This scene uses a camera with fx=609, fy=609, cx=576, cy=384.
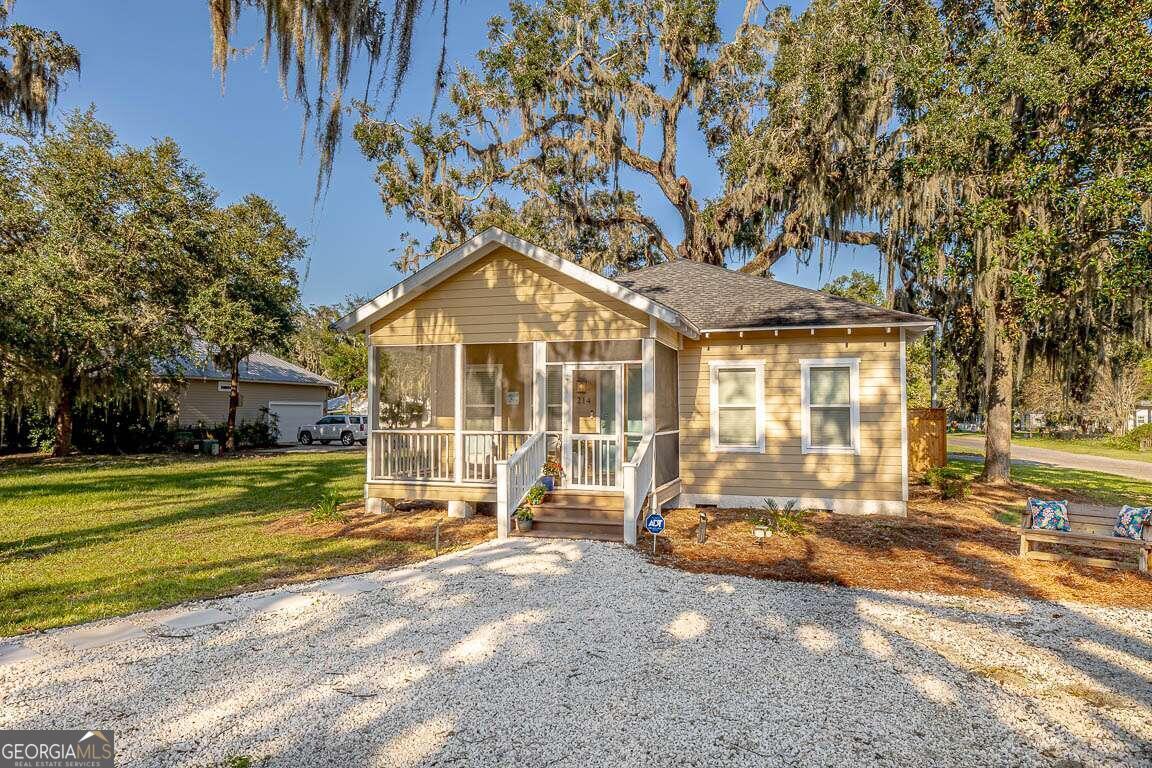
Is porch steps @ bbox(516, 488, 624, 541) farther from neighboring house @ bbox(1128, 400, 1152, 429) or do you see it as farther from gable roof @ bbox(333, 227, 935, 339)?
neighboring house @ bbox(1128, 400, 1152, 429)

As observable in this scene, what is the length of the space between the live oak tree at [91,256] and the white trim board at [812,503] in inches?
624

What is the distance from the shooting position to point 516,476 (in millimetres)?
8445

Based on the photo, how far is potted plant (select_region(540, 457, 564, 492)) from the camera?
8.92 meters

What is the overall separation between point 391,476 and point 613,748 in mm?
7458

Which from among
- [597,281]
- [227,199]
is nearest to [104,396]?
[227,199]

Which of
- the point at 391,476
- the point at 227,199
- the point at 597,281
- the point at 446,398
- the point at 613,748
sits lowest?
the point at 613,748

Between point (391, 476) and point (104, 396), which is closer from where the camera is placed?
point (391, 476)

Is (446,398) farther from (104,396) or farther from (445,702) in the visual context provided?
(104,396)

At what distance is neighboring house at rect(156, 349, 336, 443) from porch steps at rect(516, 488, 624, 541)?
1576 cm

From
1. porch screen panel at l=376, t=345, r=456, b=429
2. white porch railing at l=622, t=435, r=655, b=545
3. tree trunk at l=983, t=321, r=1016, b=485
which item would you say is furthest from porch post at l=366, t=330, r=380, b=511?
tree trunk at l=983, t=321, r=1016, b=485

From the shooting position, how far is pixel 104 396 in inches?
751

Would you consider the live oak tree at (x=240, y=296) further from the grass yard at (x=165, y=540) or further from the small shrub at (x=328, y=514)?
the small shrub at (x=328, y=514)

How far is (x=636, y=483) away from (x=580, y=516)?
996 millimetres

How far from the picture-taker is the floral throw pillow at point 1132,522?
651cm
